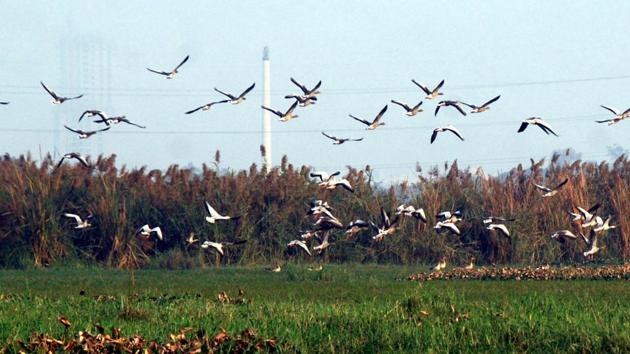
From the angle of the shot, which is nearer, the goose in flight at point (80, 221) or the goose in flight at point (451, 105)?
the goose in flight at point (451, 105)

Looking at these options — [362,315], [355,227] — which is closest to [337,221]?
[355,227]

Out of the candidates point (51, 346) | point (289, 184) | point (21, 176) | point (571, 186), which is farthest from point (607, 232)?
point (51, 346)

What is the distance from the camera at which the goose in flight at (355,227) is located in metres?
24.0

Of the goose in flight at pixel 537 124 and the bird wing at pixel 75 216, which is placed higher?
the goose in flight at pixel 537 124

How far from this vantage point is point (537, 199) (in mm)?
29141

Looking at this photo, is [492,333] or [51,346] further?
[492,333]

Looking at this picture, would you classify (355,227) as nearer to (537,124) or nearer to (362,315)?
(537,124)

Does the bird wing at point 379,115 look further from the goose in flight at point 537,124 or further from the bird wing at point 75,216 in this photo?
the bird wing at point 75,216

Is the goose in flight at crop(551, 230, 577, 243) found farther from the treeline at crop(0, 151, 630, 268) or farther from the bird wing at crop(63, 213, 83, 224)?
the bird wing at crop(63, 213, 83, 224)

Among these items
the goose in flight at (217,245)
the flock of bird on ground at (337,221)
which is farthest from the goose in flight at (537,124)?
the goose in flight at (217,245)

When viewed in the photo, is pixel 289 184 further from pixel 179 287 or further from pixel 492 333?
pixel 492 333

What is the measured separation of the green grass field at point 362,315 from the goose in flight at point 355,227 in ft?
15.3

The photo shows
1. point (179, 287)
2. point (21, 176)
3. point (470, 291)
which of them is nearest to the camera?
point (470, 291)

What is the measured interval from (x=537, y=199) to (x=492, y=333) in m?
18.1
